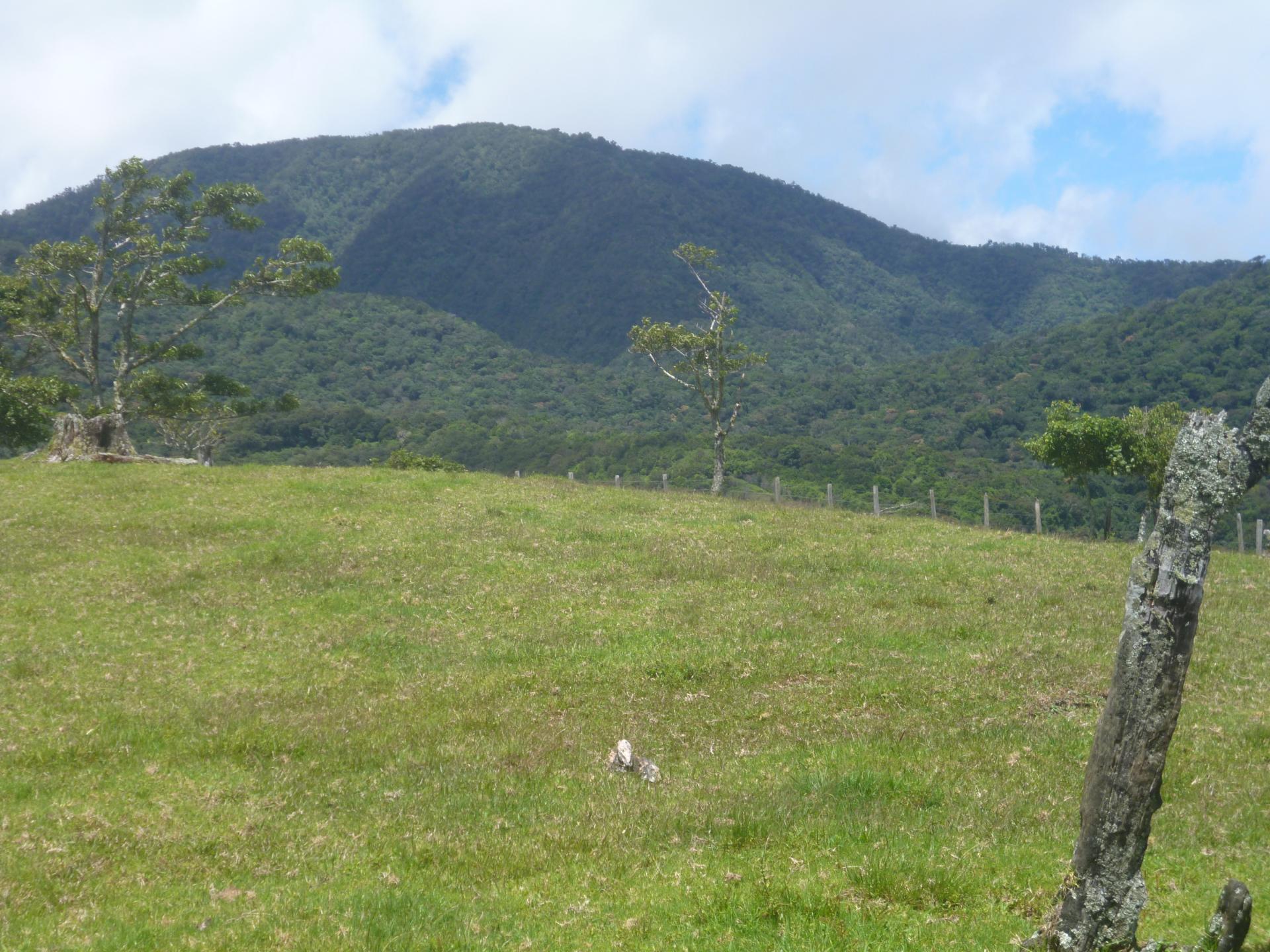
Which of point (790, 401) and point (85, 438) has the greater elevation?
point (790, 401)

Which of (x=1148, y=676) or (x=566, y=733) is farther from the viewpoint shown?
(x=566, y=733)

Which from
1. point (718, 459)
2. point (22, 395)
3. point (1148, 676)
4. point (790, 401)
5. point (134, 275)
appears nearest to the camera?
point (1148, 676)

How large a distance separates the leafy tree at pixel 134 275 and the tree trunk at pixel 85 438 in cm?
1176

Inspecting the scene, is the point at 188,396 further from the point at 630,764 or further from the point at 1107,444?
the point at 630,764

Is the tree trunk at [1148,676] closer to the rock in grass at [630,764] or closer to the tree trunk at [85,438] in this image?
the rock in grass at [630,764]

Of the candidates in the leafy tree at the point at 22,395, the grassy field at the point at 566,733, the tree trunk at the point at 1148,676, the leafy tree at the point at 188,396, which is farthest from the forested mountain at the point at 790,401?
the tree trunk at the point at 1148,676

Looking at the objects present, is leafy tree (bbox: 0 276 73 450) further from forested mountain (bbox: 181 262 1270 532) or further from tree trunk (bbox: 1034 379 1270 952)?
forested mountain (bbox: 181 262 1270 532)

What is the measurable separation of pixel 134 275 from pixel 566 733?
55.5 metres

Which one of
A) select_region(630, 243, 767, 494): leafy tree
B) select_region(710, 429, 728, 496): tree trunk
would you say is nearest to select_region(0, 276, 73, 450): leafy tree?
select_region(630, 243, 767, 494): leafy tree

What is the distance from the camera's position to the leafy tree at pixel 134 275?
53781 mm

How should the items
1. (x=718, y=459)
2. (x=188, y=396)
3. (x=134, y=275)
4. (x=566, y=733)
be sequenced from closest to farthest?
1. (x=566, y=733)
2. (x=188, y=396)
3. (x=718, y=459)
4. (x=134, y=275)

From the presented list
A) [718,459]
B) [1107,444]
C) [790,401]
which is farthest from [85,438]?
[790,401]

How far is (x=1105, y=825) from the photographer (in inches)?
286

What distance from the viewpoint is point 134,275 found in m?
59.5
